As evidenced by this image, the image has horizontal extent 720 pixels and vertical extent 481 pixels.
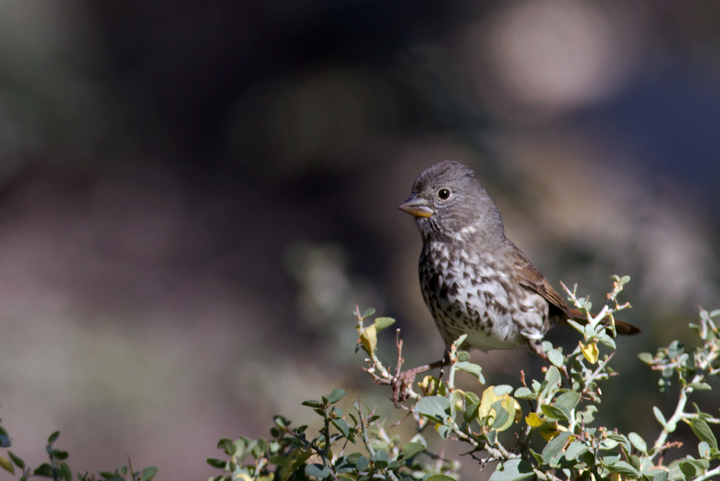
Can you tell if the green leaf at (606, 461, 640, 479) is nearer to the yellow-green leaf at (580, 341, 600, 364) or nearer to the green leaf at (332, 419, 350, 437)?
the yellow-green leaf at (580, 341, 600, 364)

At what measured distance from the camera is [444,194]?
228cm

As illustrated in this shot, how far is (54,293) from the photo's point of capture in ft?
18.2

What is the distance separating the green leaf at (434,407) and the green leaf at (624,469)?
Answer: 28cm

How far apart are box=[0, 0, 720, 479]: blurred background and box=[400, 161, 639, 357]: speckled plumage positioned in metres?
1.35

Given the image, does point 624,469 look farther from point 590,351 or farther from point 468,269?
point 468,269

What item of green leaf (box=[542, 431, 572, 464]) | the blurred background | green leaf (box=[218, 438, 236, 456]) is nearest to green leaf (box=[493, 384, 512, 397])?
green leaf (box=[542, 431, 572, 464])

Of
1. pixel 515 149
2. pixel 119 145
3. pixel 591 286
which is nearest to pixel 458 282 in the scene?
pixel 591 286

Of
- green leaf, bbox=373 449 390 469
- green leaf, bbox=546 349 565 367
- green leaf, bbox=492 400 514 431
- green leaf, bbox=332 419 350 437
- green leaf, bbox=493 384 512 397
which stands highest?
green leaf, bbox=546 349 565 367

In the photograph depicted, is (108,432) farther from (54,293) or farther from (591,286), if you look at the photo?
(591,286)

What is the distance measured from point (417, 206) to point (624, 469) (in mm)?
1371

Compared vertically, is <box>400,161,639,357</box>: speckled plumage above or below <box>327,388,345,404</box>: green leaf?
above

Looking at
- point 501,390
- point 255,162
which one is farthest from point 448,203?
point 255,162

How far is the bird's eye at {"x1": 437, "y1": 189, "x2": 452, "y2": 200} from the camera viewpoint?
7.45 feet

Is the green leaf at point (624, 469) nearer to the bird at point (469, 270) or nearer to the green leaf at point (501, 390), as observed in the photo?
the green leaf at point (501, 390)
